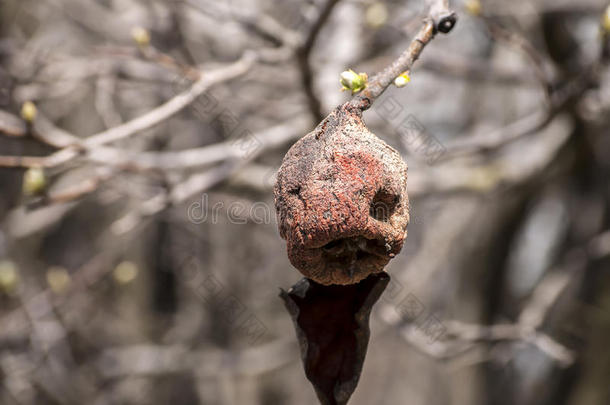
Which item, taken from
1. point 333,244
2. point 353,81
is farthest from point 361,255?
point 353,81

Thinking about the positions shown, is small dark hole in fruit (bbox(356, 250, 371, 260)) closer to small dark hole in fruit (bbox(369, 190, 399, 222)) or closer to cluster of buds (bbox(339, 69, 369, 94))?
small dark hole in fruit (bbox(369, 190, 399, 222))

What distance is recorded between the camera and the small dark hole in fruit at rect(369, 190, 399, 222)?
3.62 feet

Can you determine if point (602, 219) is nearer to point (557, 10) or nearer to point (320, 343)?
point (557, 10)

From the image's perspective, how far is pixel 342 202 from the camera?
1028mm

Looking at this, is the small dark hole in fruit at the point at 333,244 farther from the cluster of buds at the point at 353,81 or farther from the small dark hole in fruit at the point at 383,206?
the cluster of buds at the point at 353,81

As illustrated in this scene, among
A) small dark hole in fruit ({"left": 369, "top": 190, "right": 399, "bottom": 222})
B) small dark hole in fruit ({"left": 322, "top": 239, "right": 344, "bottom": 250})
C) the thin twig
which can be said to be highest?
the thin twig

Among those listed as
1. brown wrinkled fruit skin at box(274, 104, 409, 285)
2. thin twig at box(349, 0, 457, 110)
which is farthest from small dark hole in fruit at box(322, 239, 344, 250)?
thin twig at box(349, 0, 457, 110)

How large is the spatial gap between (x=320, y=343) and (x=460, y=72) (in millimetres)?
2992

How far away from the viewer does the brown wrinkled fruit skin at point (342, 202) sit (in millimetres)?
1034

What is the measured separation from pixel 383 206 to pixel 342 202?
0.13 metres

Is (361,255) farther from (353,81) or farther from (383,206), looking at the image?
(353,81)

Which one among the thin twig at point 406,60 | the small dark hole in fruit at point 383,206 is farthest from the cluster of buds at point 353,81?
the small dark hole in fruit at point 383,206

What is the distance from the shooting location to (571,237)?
4.99m

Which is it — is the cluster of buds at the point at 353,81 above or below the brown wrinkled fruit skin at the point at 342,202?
above
